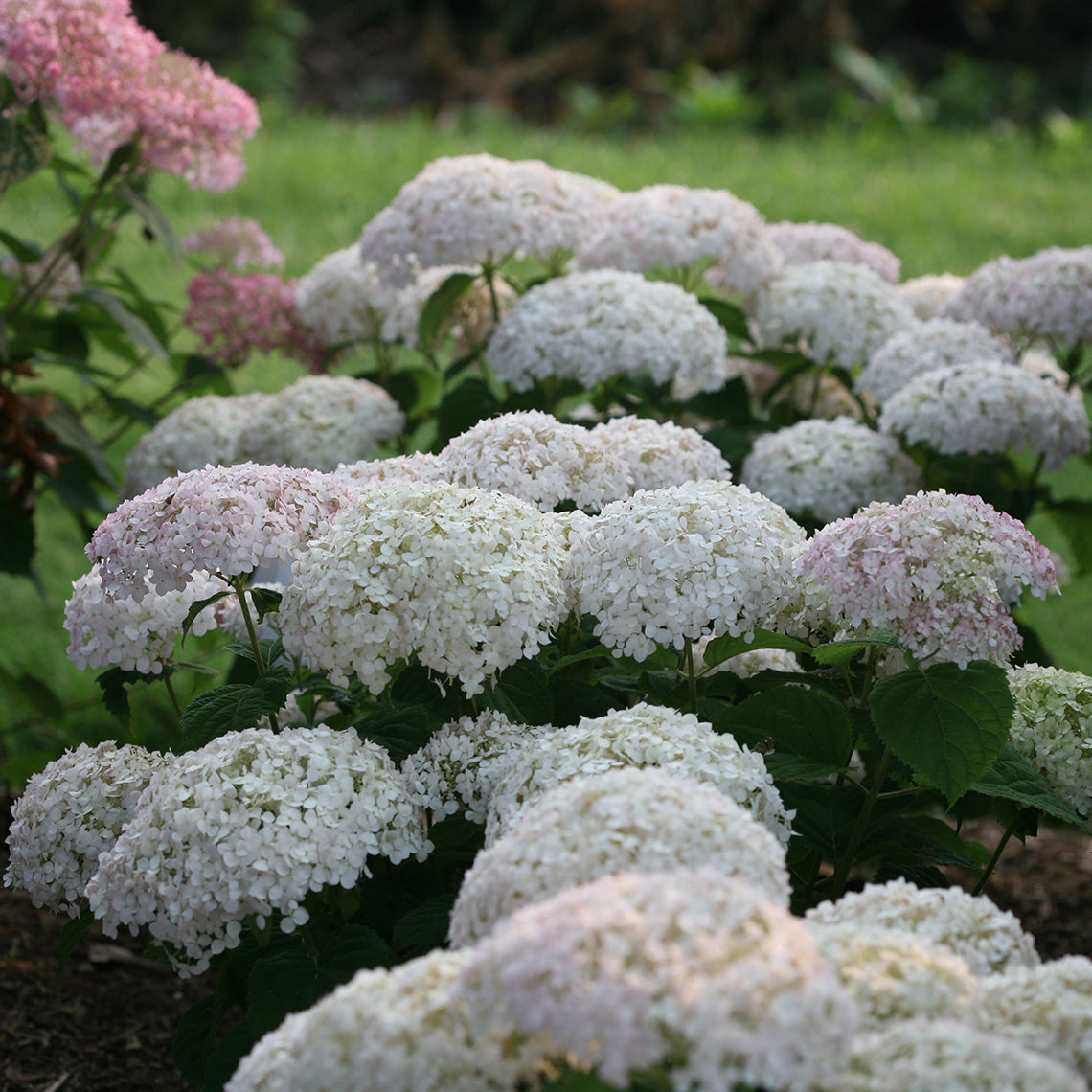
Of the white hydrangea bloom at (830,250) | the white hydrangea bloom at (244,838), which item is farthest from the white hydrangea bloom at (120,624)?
the white hydrangea bloom at (830,250)

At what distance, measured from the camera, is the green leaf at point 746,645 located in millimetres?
1960

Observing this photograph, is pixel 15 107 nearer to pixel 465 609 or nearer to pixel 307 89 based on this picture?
pixel 465 609

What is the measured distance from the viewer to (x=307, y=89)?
42.9 ft

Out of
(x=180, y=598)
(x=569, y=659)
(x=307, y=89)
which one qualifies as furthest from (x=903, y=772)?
(x=307, y=89)

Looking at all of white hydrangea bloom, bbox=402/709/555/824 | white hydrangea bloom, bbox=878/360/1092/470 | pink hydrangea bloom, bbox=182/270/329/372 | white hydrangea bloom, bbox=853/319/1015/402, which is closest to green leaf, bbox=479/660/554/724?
white hydrangea bloom, bbox=402/709/555/824

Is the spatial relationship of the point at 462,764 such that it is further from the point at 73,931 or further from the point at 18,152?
the point at 18,152

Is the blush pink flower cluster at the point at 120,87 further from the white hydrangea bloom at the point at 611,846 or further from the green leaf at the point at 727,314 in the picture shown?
the white hydrangea bloom at the point at 611,846

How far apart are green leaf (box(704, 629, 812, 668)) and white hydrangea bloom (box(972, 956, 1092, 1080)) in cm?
59

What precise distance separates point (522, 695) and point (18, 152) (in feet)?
6.06

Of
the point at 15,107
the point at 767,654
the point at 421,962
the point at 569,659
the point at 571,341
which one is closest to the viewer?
the point at 421,962

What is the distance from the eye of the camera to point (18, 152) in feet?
10.1

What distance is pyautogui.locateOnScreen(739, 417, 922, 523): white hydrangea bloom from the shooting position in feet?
10.0

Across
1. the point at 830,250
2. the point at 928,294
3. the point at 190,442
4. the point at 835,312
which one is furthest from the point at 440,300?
the point at 928,294

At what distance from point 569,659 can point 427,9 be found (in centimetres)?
1233
